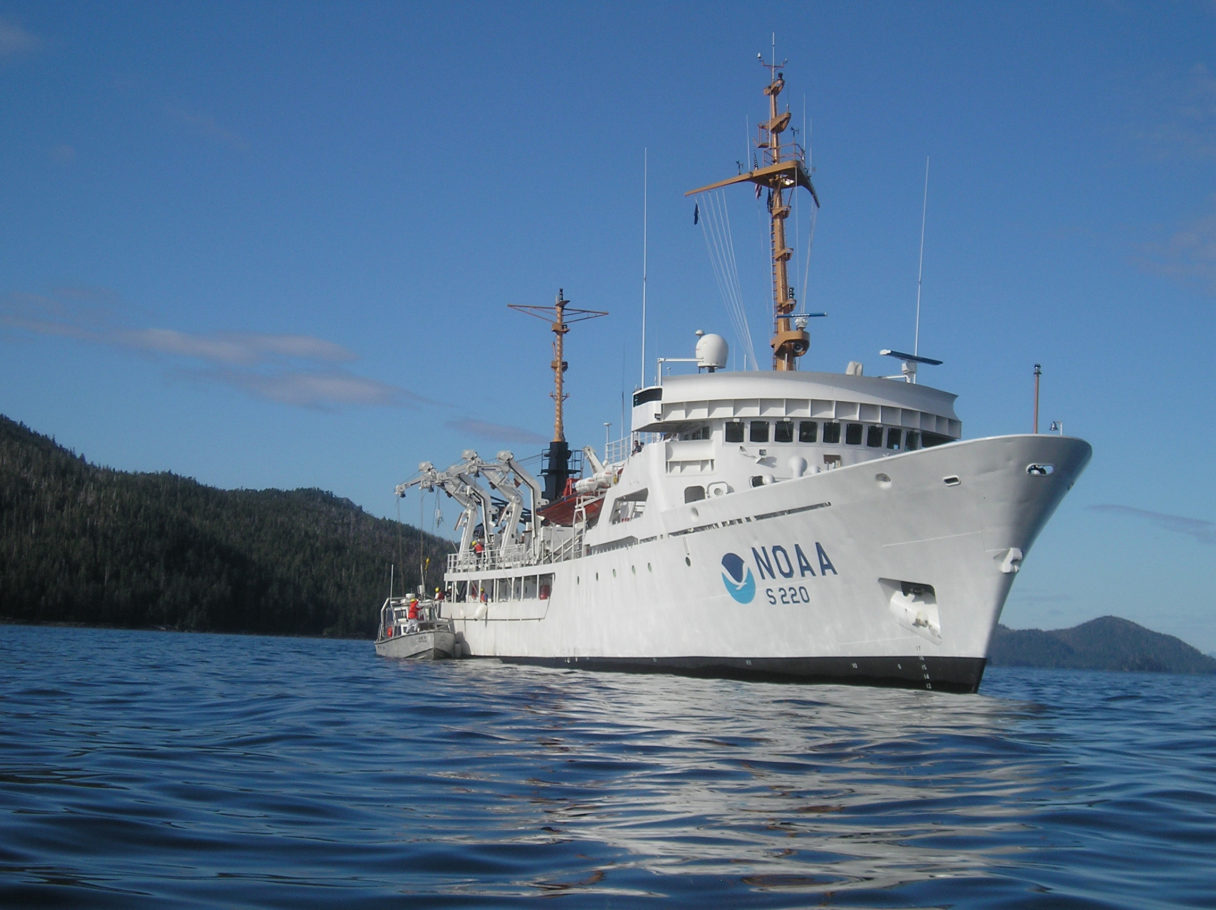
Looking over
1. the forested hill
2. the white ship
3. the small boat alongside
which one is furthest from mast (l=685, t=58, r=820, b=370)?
the forested hill

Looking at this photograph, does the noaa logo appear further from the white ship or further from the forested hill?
the forested hill

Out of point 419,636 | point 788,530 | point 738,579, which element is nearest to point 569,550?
point 419,636

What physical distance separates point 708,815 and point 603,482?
2390 centimetres

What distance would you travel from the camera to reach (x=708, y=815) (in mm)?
7371

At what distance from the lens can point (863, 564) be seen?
61.1 feet

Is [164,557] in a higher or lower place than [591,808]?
higher

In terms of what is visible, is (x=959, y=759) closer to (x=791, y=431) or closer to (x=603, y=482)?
(x=791, y=431)

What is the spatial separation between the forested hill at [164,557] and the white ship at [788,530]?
8874 cm

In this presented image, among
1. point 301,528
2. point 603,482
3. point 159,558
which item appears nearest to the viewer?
point 603,482

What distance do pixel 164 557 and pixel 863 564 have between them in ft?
410

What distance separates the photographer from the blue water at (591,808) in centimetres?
547

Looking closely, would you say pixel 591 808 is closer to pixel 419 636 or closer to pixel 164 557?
pixel 419 636

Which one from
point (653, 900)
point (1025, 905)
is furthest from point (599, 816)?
point (1025, 905)

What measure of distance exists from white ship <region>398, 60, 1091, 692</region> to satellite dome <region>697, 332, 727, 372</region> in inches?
2.1
